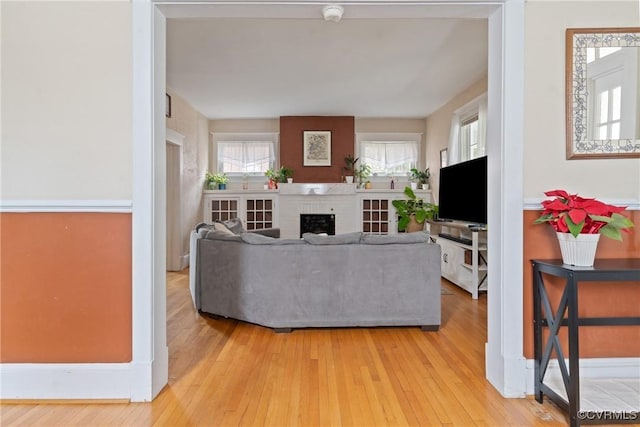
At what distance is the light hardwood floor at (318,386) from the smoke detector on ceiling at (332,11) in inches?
81.7

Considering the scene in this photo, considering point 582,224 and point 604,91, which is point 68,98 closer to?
point 582,224

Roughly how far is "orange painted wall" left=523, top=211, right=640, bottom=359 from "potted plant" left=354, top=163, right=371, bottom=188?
4.76m

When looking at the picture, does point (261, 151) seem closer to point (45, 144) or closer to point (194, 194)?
point (194, 194)

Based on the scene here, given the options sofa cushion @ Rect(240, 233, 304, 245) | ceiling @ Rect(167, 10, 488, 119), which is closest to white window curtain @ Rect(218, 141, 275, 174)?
ceiling @ Rect(167, 10, 488, 119)

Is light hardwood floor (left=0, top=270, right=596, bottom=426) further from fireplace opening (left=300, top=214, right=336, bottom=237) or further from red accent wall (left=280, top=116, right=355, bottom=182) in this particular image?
red accent wall (left=280, top=116, right=355, bottom=182)

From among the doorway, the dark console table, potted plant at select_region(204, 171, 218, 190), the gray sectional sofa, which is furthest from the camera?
potted plant at select_region(204, 171, 218, 190)

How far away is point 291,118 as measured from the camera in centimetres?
662

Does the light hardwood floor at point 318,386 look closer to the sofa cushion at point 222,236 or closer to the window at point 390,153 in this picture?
the sofa cushion at point 222,236

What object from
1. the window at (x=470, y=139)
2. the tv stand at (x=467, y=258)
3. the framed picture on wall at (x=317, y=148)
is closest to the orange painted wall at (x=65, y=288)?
the tv stand at (x=467, y=258)

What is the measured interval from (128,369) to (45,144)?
1.30 metres

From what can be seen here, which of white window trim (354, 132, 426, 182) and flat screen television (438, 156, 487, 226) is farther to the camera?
white window trim (354, 132, 426, 182)

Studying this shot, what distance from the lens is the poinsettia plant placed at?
1.68 meters

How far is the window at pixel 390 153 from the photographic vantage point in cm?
684

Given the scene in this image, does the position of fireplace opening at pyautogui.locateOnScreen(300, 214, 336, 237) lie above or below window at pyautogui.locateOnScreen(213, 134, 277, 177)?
below
